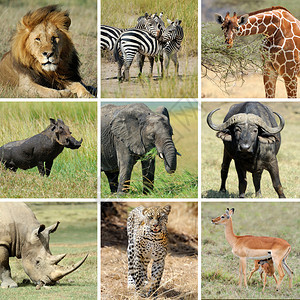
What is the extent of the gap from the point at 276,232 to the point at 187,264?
1270 mm

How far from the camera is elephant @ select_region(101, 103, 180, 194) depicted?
9.01 m

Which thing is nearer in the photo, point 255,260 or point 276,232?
point 255,260

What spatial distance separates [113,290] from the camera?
30.2 ft

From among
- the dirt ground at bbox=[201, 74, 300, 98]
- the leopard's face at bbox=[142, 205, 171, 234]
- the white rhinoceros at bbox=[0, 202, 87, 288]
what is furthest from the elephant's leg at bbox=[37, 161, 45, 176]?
the dirt ground at bbox=[201, 74, 300, 98]

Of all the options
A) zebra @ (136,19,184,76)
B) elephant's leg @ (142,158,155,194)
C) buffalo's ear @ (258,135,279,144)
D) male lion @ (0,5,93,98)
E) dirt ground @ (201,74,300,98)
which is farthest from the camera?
dirt ground @ (201,74,300,98)

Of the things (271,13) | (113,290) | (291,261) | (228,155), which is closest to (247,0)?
(271,13)

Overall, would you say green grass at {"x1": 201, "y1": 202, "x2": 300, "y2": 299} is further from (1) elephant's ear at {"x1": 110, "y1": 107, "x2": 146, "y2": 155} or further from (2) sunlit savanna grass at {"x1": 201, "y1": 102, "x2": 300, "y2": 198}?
(1) elephant's ear at {"x1": 110, "y1": 107, "x2": 146, "y2": 155}

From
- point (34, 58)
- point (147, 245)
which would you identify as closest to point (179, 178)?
point (147, 245)

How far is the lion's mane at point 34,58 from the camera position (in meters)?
9.21

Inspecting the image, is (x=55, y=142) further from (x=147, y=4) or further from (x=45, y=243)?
(x=147, y=4)

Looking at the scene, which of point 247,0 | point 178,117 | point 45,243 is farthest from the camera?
point 247,0

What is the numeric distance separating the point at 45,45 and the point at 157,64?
138 centimetres

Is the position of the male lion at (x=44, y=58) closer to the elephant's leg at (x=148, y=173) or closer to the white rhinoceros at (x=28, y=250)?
the elephant's leg at (x=148, y=173)

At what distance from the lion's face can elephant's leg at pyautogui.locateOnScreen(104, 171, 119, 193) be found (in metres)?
1.51
